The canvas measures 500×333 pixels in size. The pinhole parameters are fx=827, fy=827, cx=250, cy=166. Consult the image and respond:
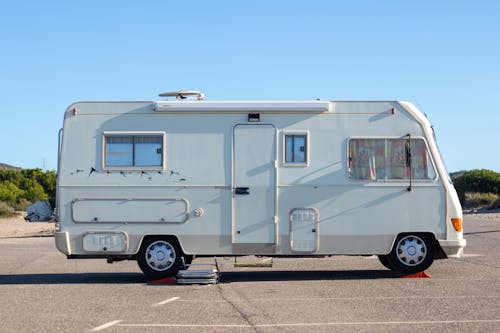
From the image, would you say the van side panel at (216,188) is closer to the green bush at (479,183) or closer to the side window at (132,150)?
the side window at (132,150)

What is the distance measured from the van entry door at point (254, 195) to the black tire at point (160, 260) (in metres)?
1.10

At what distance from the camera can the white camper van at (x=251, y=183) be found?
14273mm

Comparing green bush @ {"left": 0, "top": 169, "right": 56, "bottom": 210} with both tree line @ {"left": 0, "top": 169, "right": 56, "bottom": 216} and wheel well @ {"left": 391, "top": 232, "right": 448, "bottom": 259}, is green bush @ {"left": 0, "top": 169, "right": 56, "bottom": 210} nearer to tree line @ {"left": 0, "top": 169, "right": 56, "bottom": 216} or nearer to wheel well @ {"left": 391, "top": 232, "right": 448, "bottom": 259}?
tree line @ {"left": 0, "top": 169, "right": 56, "bottom": 216}

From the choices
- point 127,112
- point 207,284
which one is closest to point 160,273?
point 207,284

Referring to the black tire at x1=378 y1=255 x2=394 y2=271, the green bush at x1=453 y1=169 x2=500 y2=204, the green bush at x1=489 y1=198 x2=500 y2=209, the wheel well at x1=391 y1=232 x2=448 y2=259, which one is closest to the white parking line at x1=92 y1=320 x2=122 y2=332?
the wheel well at x1=391 y1=232 x2=448 y2=259

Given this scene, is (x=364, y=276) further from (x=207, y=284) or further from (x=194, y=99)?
(x=194, y=99)

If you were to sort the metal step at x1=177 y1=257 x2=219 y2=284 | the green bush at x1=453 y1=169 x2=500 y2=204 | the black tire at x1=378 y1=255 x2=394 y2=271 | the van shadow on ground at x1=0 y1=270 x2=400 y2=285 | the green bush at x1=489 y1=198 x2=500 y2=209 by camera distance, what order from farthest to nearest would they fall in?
the green bush at x1=453 y1=169 x2=500 y2=204
the green bush at x1=489 y1=198 x2=500 y2=209
the black tire at x1=378 y1=255 x2=394 y2=271
the van shadow on ground at x1=0 y1=270 x2=400 y2=285
the metal step at x1=177 y1=257 x2=219 y2=284

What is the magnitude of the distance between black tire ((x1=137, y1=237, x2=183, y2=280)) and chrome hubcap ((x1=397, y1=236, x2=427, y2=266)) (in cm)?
388

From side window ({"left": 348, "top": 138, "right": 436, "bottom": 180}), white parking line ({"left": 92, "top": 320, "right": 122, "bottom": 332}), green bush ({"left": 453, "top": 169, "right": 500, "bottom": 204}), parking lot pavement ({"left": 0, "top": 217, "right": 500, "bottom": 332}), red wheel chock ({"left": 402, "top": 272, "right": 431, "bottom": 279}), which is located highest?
green bush ({"left": 453, "top": 169, "right": 500, "bottom": 204})

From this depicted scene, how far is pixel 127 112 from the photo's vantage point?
47.6 ft

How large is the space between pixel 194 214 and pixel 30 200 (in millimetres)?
45026

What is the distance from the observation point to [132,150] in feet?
47.3

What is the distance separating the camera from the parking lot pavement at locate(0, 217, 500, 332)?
946cm

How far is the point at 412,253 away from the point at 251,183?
310 centimetres
